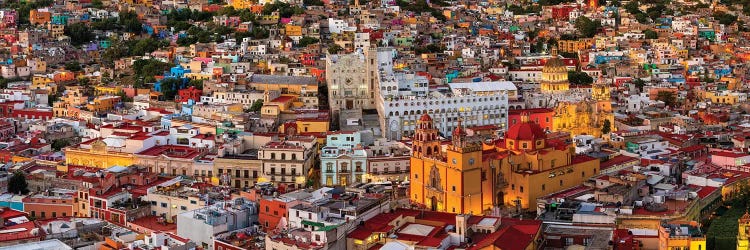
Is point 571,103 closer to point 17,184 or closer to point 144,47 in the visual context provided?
point 17,184

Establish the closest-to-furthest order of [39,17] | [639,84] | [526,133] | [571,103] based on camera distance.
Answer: [526,133] → [571,103] → [639,84] → [39,17]

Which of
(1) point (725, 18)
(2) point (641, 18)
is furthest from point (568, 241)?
(1) point (725, 18)

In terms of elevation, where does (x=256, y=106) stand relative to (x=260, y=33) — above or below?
below

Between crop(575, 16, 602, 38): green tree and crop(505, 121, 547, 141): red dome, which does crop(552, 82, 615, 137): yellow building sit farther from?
crop(575, 16, 602, 38): green tree

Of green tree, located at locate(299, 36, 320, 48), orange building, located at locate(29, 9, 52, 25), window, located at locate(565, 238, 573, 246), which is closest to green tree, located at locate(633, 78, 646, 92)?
green tree, located at locate(299, 36, 320, 48)

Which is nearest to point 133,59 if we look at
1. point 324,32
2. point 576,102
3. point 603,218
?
point 324,32

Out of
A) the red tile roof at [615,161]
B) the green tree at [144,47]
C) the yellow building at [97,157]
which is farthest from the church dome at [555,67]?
the green tree at [144,47]

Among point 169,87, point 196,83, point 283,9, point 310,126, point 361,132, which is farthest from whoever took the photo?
point 283,9
